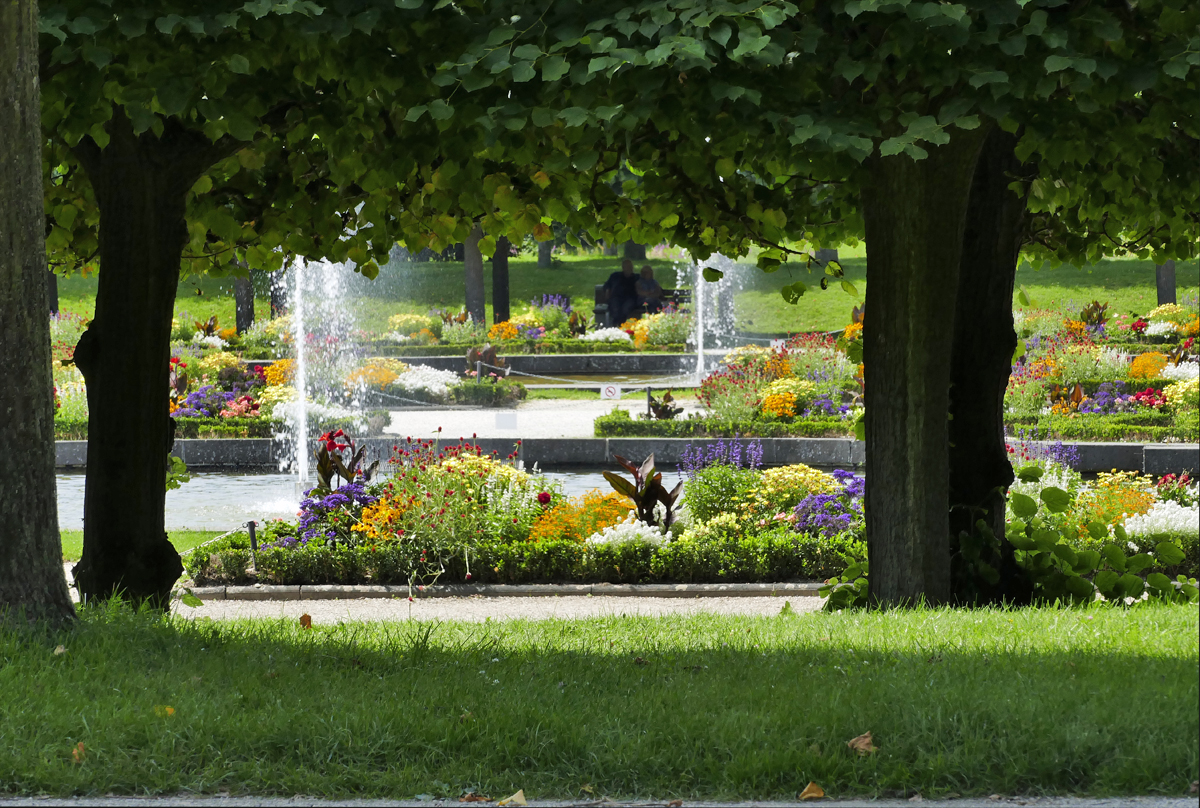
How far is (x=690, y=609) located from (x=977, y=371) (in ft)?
8.50

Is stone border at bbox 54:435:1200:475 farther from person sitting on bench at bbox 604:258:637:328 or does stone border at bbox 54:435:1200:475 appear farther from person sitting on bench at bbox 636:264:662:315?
person sitting on bench at bbox 636:264:662:315

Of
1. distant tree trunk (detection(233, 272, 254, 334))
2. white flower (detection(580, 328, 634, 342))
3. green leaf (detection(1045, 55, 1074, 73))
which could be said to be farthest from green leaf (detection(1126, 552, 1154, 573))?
distant tree trunk (detection(233, 272, 254, 334))

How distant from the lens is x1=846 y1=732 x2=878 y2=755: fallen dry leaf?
13.4ft

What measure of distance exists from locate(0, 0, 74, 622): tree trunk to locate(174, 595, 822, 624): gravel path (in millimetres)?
3401

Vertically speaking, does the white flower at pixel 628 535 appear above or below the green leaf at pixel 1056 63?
below

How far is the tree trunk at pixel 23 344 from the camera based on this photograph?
4965mm

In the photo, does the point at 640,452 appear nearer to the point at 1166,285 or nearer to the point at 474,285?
the point at 474,285

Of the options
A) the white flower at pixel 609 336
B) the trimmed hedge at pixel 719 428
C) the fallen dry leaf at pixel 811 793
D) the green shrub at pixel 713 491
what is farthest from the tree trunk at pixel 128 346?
the white flower at pixel 609 336

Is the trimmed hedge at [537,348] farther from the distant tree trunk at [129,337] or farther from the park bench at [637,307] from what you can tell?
the distant tree trunk at [129,337]

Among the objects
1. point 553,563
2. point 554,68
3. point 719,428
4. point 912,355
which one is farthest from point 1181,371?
point 554,68

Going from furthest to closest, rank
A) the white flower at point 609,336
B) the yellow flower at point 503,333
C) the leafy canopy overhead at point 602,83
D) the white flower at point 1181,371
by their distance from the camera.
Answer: the yellow flower at point 503,333
the white flower at point 609,336
the white flower at point 1181,371
the leafy canopy overhead at point 602,83

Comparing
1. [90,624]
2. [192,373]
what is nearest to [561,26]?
[90,624]

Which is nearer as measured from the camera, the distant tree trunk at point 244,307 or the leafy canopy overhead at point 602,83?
the leafy canopy overhead at point 602,83

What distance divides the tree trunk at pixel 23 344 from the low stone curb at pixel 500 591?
426cm
